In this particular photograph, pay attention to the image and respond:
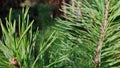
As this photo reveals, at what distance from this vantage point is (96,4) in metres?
0.41

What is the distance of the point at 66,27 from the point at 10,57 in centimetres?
10

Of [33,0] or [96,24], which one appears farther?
[33,0]

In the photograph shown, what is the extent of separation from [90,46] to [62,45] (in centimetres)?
5

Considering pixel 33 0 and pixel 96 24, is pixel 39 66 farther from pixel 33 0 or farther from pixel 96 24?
pixel 33 0

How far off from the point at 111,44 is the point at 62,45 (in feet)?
0.23

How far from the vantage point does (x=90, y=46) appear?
0.41 m

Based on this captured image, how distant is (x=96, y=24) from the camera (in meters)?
0.41

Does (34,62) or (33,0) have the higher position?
(34,62)

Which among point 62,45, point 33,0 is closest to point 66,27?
point 62,45

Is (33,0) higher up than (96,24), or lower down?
lower down

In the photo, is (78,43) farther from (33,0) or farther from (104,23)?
(33,0)

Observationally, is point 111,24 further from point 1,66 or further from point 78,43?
A: point 1,66

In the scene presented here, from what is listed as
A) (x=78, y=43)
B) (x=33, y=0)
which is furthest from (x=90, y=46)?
Answer: (x=33, y=0)

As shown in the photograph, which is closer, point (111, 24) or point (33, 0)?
point (111, 24)
